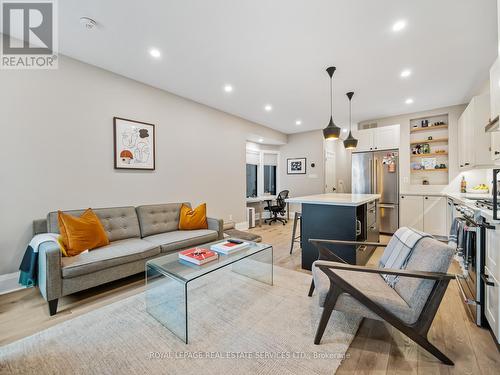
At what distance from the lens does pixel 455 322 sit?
188 cm

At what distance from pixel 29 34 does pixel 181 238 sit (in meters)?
2.80

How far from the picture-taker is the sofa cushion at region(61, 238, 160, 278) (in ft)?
6.70

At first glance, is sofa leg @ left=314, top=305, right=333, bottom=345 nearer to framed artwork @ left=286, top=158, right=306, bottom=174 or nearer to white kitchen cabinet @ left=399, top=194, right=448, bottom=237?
white kitchen cabinet @ left=399, top=194, right=448, bottom=237

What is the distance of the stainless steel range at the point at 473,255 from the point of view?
1.78 meters

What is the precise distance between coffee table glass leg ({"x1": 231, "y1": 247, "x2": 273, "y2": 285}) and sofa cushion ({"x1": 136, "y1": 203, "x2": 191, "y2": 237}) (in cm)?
123

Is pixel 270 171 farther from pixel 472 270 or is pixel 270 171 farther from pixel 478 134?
pixel 472 270

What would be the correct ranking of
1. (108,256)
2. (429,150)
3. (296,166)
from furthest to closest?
(296,166) < (429,150) < (108,256)

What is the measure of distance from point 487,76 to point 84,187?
230 inches

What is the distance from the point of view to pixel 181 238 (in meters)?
2.96

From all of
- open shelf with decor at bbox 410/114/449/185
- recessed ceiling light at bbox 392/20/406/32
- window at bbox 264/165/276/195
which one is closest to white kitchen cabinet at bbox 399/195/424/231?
open shelf with decor at bbox 410/114/449/185

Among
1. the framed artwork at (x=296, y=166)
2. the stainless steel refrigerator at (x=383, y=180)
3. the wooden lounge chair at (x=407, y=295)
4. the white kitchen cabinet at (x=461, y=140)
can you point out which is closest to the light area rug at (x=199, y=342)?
the wooden lounge chair at (x=407, y=295)

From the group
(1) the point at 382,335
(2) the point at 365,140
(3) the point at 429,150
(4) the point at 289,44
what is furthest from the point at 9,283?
(3) the point at 429,150

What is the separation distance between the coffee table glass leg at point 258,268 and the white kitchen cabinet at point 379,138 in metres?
3.63

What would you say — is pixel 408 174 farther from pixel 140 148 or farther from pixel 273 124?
pixel 140 148
